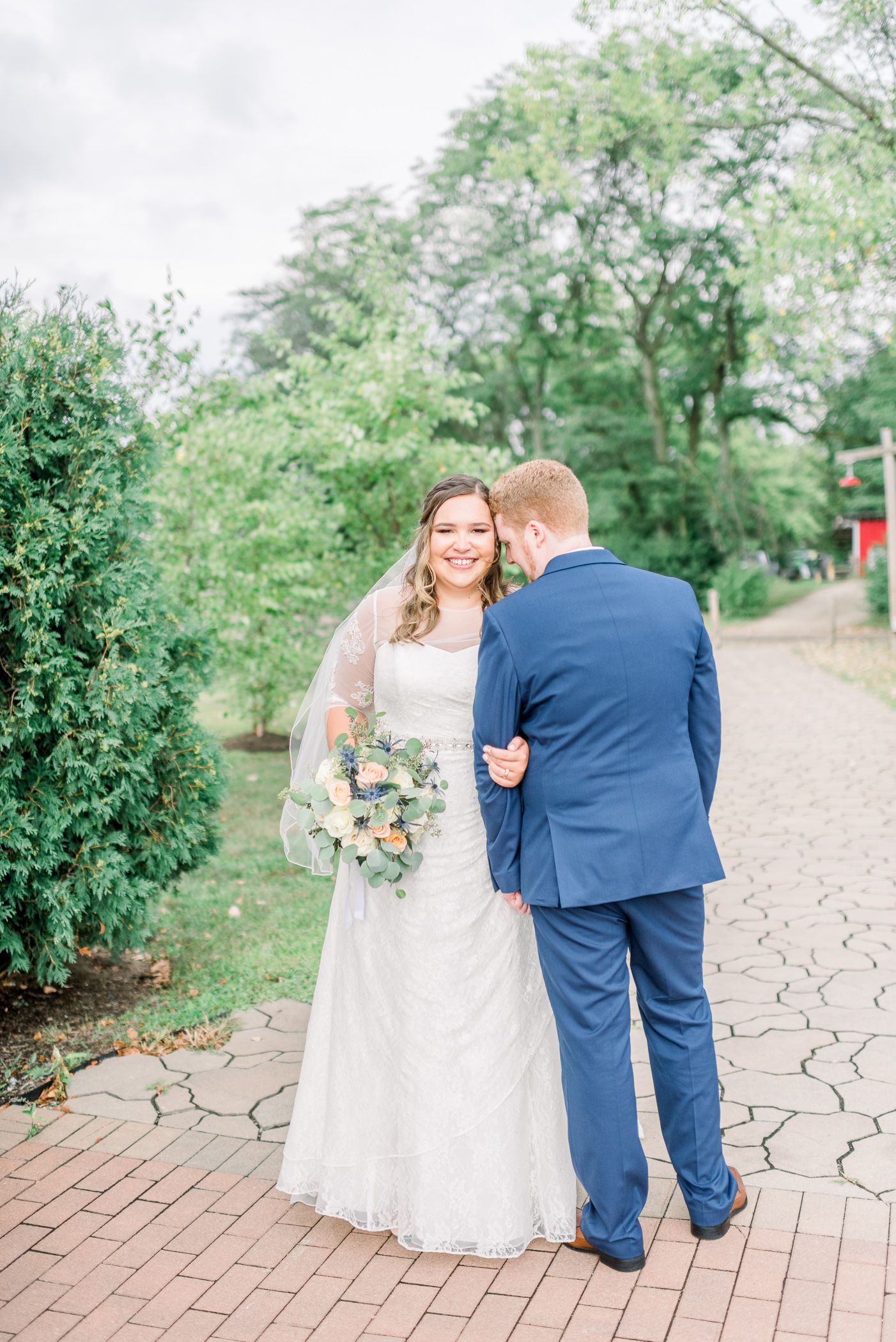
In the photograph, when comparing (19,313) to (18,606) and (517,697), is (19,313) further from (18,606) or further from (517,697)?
(517,697)

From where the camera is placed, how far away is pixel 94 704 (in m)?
4.26

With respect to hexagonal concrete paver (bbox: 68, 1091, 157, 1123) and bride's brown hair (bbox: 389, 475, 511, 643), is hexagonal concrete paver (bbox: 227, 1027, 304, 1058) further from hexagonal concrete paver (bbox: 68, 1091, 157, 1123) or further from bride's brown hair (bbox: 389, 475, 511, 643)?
bride's brown hair (bbox: 389, 475, 511, 643)

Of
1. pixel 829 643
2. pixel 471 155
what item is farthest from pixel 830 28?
→ pixel 471 155

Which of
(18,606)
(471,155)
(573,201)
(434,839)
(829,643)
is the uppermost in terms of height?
(471,155)

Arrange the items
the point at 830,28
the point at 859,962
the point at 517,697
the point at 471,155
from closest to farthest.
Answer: the point at 517,697 < the point at 859,962 < the point at 830,28 < the point at 471,155

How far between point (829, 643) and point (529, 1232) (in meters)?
20.6

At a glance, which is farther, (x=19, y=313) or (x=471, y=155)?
(x=471, y=155)

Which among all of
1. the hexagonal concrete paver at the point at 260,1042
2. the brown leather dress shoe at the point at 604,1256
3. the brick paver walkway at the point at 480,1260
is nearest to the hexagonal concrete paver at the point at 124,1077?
the brick paver walkway at the point at 480,1260

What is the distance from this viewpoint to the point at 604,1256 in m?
2.90

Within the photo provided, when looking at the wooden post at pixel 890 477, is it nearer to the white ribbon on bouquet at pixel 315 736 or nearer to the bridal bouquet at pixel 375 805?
the white ribbon on bouquet at pixel 315 736

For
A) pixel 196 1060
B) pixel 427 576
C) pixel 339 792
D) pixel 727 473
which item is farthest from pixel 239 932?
pixel 727 473

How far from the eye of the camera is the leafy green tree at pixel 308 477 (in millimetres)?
8492

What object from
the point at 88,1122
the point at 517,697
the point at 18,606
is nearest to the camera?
the point at 517,697

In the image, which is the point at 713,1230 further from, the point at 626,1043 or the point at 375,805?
the point at 375,805
